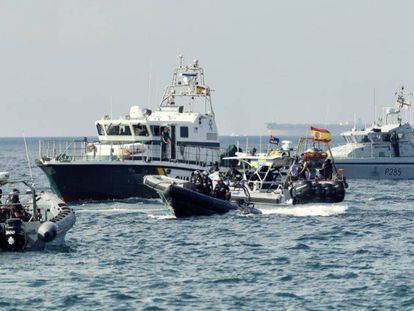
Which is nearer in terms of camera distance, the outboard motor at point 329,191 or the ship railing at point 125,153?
the outboard motor at point 329,191

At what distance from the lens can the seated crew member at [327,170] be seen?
A: 4525 centimetres

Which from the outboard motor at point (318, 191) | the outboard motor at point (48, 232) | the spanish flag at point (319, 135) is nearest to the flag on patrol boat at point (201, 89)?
the spanish flag at point (319, 135)

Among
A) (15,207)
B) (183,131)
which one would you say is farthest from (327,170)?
(15,207)

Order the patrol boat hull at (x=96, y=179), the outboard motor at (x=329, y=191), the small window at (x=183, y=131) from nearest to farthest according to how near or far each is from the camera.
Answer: the outboard motor at (x=329, y=191)
the patrol boat hull at (x=96, y=179)
the small window at (x=183, y=131)

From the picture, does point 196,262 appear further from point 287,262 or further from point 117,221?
point 117,221

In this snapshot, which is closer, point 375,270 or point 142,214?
point 375,270

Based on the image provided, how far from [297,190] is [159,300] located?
65.1ft

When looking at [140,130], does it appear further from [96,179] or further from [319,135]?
[319,135]

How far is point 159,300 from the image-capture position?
911 inches

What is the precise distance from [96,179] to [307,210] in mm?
10331

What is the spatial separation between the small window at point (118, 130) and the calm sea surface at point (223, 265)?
32.0ft

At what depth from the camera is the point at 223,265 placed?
28.0 m

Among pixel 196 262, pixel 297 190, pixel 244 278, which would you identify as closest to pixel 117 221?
pixel 297 190

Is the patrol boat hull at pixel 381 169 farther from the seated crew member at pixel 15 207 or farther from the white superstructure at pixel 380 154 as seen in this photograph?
the seated crew member at pixel 15 207
